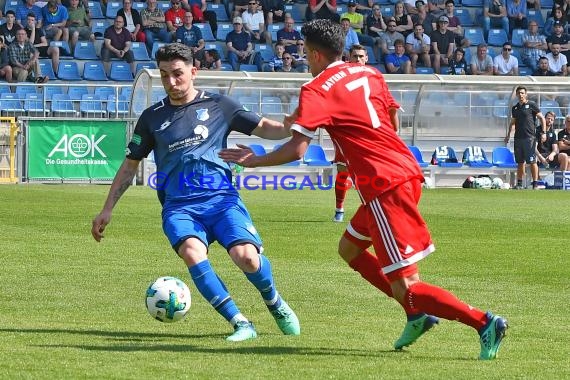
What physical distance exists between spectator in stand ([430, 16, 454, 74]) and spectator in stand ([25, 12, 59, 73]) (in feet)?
33.5

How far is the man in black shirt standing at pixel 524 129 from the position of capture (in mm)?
28234

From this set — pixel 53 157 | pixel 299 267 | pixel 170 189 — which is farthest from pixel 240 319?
pixel 53 157

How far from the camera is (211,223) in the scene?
7766 millimetres

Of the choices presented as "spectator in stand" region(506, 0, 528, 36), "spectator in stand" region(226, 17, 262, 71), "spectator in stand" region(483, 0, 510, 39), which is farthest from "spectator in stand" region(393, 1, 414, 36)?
"spectator in stand" region(226, 17, 262, 71)

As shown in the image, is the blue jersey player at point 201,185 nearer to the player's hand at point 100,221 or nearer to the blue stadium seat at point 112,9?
the player's hand at point 100,221

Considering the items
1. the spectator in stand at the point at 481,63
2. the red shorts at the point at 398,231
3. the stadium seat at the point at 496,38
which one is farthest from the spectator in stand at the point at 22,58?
the red shorts at the point at 398,231

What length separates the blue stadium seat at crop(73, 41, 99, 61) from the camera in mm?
30922

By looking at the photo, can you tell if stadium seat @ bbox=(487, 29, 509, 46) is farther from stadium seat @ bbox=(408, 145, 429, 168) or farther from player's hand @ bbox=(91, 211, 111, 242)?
player's hand @ bbox=(91, 211, 111, 242)

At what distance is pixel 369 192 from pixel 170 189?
155 centimetres

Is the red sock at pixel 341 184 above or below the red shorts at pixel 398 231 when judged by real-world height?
below

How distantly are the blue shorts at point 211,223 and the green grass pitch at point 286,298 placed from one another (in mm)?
643

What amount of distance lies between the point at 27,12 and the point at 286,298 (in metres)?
22.5

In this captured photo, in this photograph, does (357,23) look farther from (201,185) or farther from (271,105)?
(201,185)

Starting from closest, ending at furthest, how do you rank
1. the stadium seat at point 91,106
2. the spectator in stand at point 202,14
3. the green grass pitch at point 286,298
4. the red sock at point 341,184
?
the green grass pitch at point 286,298
the red sock at point 341,184
the stadium seat at point 91,106
the spectator in stand at point 202,14
